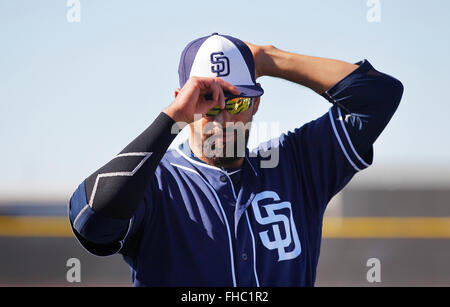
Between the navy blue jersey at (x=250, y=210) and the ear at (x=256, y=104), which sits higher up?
the ear at (x=256, y=104)

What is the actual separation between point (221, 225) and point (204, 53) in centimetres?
69

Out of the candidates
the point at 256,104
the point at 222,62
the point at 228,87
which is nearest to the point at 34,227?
the point at 256,104

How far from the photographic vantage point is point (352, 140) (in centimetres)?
239

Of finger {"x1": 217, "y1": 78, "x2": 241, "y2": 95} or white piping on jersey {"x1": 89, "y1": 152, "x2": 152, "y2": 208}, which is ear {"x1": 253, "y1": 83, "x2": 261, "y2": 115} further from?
white piping on jersey {"x1": 89, "y1": 152, "x2": 152, "y2": 208}

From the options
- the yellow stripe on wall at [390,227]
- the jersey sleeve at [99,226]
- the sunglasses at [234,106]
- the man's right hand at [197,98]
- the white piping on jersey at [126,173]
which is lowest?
the yellow stripe on wall at [390,227]

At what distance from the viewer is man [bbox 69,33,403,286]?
6.14 feet

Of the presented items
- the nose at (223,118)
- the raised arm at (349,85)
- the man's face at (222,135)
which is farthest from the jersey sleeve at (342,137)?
the nose at (223,118)

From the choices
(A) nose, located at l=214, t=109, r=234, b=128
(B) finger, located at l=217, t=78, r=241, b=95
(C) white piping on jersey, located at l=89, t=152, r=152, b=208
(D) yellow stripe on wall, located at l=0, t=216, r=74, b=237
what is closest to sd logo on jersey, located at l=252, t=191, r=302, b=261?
(A) nose, located at l=214, t=109, r=234, b=128

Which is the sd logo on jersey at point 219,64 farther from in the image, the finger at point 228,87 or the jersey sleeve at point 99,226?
the jersey sleeve at point 99,226

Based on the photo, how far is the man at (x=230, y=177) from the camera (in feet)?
6.14

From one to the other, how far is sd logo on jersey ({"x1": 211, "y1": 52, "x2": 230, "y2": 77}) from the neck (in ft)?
0.96

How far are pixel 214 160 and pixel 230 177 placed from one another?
0.31 ft
